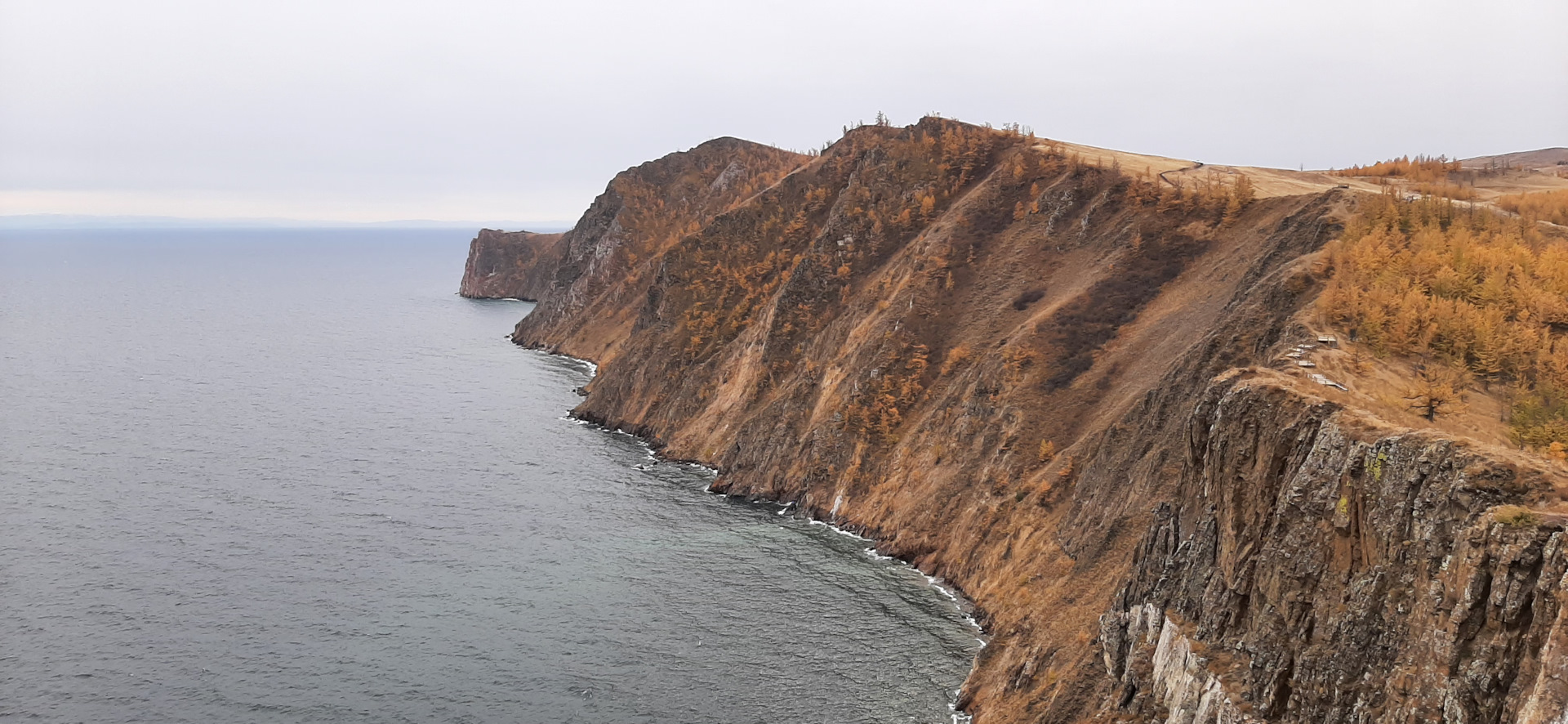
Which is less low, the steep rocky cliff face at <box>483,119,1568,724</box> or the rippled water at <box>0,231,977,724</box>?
the steep rocky cliff face at <box>483,119,1568,724</box>

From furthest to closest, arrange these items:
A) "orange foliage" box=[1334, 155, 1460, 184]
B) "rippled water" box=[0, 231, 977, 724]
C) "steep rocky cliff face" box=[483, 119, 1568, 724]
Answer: "orange foliage" box=[1334, 155, 1460, 184], "rippled water" box=[0, 231, 977, 724], "steep rocky cliff face" box=[483, 119, 1568, 724]

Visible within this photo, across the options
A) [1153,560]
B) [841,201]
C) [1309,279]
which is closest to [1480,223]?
[1309,279]

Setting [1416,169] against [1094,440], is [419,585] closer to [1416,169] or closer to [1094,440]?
[1094,440]

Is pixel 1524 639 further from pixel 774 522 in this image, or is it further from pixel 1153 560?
pixel 774 522

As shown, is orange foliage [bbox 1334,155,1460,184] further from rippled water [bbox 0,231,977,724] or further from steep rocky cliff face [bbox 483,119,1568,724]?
rippled water [bbox 0,231,977,724]

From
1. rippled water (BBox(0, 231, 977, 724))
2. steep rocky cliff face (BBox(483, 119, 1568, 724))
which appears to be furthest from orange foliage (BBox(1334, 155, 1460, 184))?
rippled water (BBox(0, 231, 977, 724))

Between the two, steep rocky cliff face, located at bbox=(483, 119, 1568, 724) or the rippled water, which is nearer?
steep rocky cliff face, located at bbox=(483, 119, 1568, 724)

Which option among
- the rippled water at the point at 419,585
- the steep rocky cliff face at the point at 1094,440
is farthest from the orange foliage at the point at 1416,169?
the rippled water at the point at 419,585
